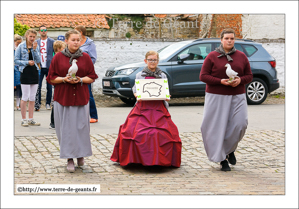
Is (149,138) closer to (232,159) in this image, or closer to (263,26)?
(232,159)

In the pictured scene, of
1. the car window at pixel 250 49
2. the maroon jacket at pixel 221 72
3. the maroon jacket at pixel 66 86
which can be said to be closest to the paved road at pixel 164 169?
the maroon jacket at pixel 66 86

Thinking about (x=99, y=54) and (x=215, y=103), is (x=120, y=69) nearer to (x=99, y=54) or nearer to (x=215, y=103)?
(x=99, y=54)

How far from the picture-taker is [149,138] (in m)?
6.27

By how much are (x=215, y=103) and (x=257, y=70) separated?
315 inches

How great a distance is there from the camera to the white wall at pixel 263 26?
19.6m

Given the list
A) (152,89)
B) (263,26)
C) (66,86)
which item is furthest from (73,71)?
(263,26)

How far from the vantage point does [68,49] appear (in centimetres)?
641

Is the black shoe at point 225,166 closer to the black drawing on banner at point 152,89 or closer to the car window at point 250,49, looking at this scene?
the black drawing on banner at point 152,89

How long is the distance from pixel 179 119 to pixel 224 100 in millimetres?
4643

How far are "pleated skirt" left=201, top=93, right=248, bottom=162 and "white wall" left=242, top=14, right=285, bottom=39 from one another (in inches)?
550

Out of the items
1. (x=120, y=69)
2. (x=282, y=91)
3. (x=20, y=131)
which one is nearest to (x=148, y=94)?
(x=20, y=131)

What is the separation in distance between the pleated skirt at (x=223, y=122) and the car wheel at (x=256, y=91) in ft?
25.6

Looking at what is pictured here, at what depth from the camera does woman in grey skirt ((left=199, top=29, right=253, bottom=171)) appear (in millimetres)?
6418

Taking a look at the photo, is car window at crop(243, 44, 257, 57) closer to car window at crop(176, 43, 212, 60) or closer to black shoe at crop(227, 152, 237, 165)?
car window at crop(176, 43, 212, 60)
